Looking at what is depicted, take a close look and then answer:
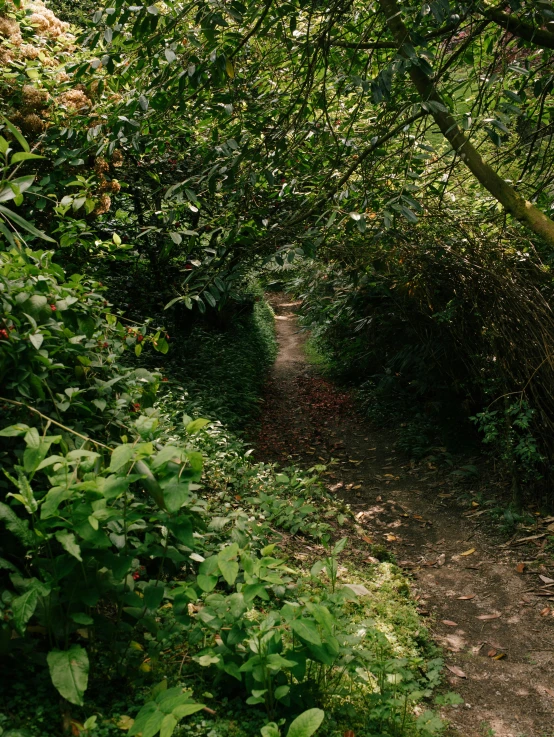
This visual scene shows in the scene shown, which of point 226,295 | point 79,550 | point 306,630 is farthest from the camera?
point 226,295

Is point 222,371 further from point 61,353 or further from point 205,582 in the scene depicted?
point 205,582

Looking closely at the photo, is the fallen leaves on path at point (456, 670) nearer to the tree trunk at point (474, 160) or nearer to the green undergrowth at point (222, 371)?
the tree trunk at point (474, 160)

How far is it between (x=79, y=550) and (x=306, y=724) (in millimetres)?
1008

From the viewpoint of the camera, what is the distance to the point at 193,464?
2180mm

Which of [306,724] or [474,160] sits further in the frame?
[474,160]

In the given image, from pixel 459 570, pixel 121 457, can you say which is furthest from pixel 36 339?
pixel 459 570

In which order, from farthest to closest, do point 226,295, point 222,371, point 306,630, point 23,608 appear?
point 222,371 < point 226,295 < point 306,630 < point 23,608

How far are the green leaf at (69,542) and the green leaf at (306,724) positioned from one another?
96 cm

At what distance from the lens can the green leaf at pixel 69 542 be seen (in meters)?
1.94

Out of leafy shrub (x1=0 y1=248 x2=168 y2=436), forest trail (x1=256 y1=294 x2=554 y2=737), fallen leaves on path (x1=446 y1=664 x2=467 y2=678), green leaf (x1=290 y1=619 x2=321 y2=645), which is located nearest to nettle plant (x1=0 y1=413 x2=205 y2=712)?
leafy shrub (x1=0 y1=248 x2=168 y2=436)

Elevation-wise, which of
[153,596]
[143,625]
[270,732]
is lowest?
[143,625]

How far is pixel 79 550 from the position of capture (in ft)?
6.63

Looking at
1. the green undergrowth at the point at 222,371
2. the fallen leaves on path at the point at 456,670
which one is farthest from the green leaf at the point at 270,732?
the green undergrowth at the point at 222,371

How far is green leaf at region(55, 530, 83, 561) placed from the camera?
194cm
